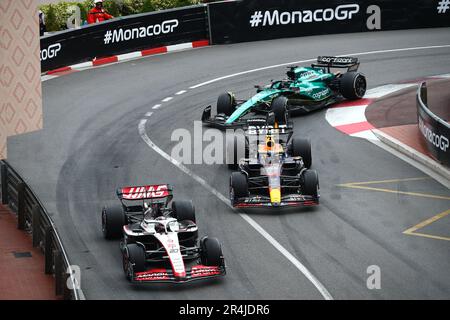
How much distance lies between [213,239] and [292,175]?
5080 millimetres

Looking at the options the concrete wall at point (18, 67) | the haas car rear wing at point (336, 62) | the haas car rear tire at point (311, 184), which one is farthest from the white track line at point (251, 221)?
the haas car rear wing at point (336, 62)

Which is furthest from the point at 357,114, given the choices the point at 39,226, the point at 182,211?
the point at 39,226

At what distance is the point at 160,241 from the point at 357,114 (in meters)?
12.8

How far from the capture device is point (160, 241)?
63.3 ft

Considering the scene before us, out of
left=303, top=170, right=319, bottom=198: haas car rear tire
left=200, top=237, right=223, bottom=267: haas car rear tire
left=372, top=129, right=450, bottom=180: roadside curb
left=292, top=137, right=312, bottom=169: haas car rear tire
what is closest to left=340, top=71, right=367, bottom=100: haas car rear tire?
left=372, top=129, right=450, bottom=180: roadside curb

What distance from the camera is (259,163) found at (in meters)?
23.6

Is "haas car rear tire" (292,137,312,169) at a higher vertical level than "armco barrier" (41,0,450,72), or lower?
lower

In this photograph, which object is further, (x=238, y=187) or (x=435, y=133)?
(x=435, y=133)

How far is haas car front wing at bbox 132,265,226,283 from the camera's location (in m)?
18.4

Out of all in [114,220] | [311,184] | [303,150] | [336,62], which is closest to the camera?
[114,220]

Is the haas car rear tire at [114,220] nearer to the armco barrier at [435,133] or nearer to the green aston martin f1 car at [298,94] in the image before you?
the green aston martin f1 car at [298,94]

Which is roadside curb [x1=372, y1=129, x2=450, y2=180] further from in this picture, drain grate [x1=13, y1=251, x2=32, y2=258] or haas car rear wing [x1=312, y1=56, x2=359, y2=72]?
drain grate [x1=13, y1=251, x2=32, y2=258]

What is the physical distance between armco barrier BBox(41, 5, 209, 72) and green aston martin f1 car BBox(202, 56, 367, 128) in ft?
27.9

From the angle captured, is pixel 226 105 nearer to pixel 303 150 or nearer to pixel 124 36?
pixel 303 150
